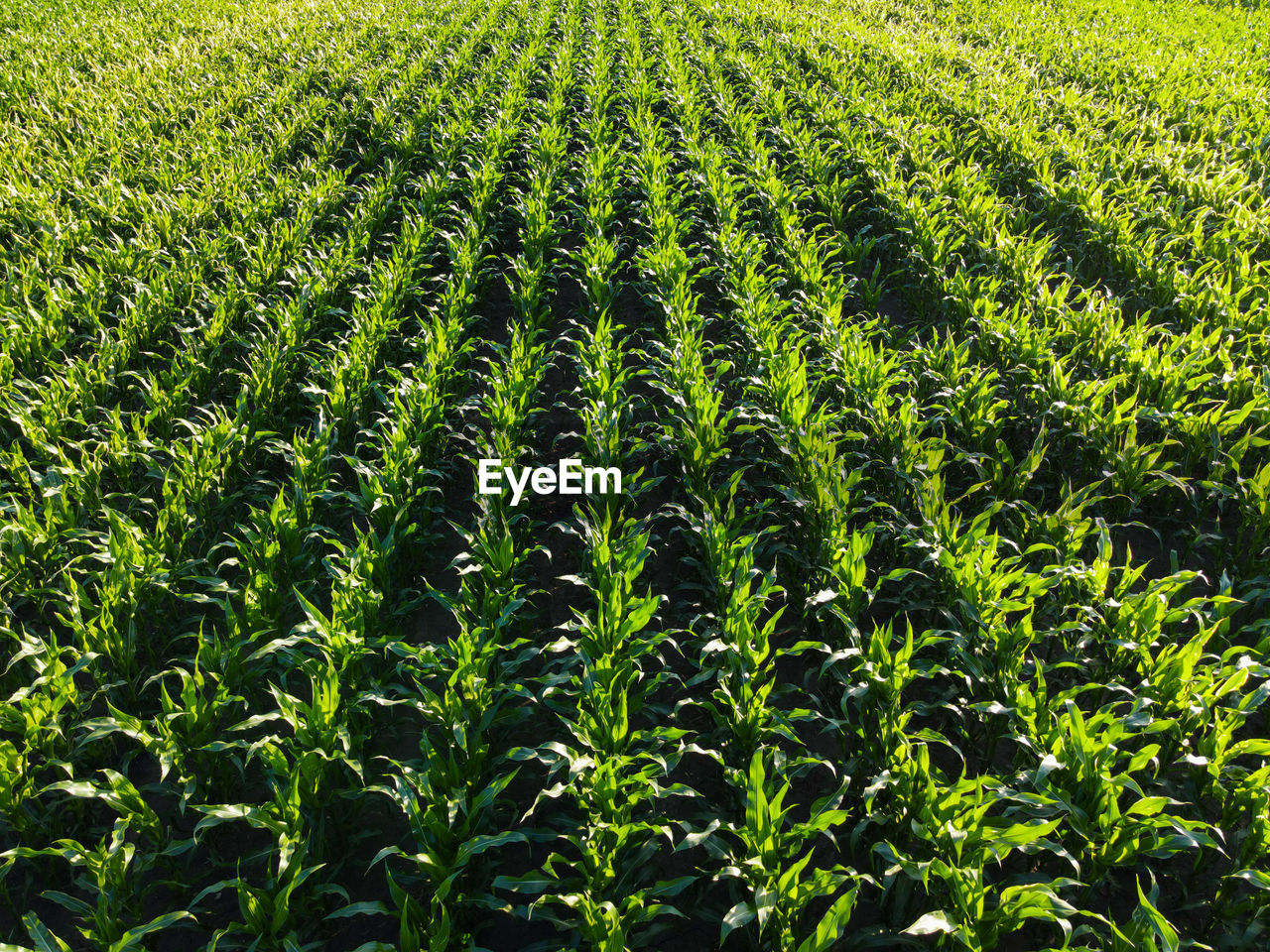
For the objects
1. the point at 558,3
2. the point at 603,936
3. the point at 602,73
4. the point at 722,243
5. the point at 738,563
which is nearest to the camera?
the point at 603,936

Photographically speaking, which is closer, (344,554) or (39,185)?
(344,554)

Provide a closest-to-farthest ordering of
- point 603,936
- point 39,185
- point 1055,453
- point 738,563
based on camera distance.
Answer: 1. point 603,936
2. point 738,563
3. point 1055,453
4. point 39,185

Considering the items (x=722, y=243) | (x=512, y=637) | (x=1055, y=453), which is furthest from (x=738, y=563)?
(x=722, y=243)

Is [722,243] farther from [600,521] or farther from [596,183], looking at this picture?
[600,521]

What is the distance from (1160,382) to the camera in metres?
4.06

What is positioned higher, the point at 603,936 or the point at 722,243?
the point at 722,243

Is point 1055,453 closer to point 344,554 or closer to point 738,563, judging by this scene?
point 738,563

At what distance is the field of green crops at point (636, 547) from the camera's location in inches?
87.0

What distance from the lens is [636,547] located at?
306 cm

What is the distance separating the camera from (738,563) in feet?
9.84

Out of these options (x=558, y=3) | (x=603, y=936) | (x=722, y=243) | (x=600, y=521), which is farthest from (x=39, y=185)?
(x=558, y=3)

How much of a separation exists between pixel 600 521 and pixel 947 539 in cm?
145

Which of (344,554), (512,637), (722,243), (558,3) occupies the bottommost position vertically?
(512,637)

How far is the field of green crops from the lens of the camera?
2211 millimetres
